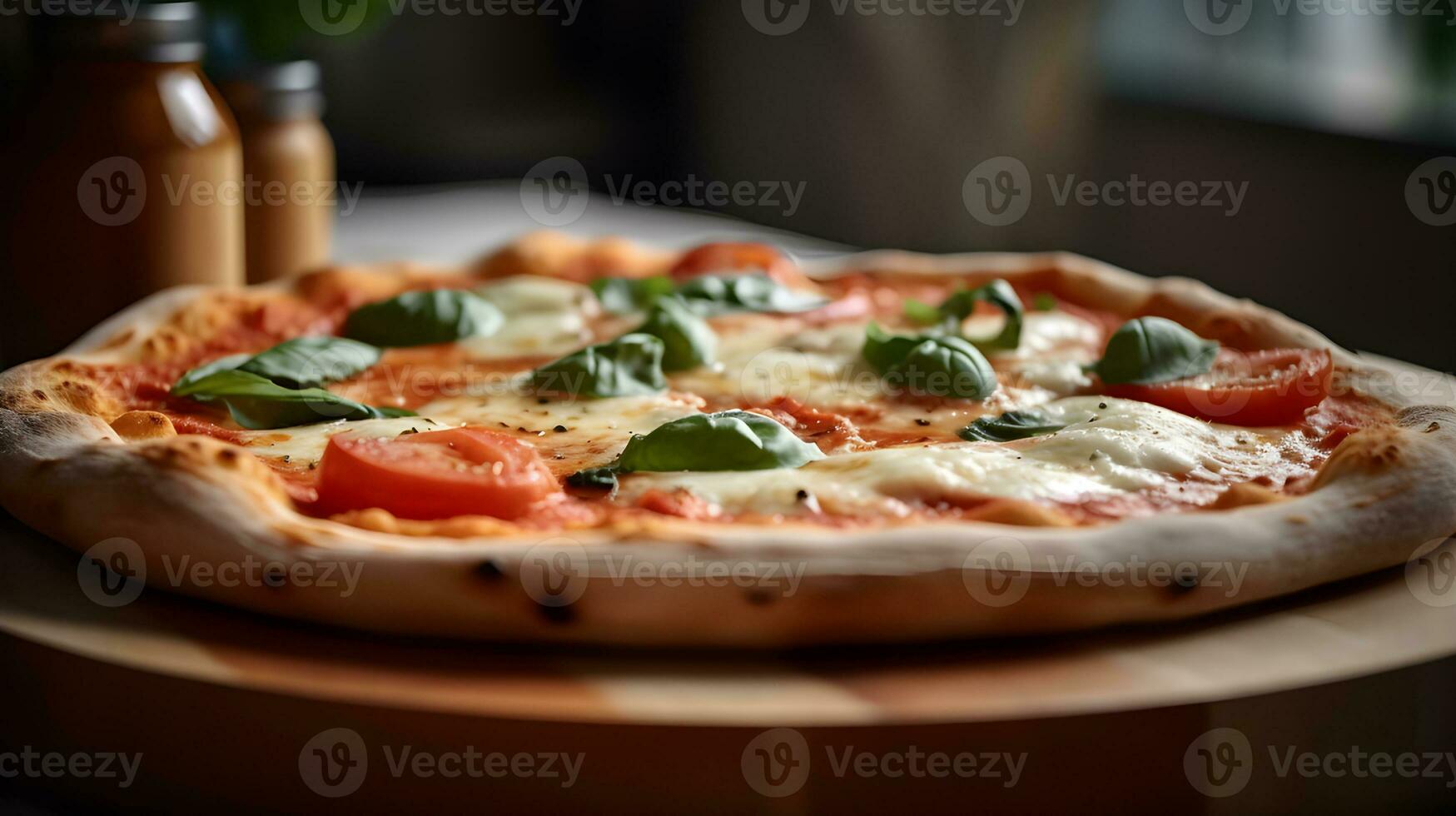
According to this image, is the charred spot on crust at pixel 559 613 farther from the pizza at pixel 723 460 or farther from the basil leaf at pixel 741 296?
the basil leaf at pixel 741 296

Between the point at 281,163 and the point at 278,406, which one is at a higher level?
the point at 281,163

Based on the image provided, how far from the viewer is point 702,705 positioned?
1.28 m

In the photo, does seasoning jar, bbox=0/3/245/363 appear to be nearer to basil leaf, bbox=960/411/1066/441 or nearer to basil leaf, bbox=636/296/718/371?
basil leaf, bbox=636/296/718/371

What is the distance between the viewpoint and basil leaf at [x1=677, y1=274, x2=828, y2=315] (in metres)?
2.75

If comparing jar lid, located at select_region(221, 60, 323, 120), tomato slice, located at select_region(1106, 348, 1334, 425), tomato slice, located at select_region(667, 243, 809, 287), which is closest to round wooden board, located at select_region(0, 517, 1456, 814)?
tomato slice, located at select_region(1106, 348, 1334, 425)

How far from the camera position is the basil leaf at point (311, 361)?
86.9 inches

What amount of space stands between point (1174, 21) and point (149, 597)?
485cm

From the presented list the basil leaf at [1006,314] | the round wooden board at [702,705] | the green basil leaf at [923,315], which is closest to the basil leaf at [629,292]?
the green basil leaf at [923,315]

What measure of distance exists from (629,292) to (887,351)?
69 cm

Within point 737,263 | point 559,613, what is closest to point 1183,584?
point 559,613

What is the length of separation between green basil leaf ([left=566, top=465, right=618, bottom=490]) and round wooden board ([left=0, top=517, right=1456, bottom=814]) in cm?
34

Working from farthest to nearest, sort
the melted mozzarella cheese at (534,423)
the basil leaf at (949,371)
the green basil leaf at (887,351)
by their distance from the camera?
1. the green basil leaf at (887,351)
2. the basil leaf at (949,371)
3. the melted mozzarella cheese at (534,423)

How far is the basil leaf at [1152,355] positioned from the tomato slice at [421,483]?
3.25 feet

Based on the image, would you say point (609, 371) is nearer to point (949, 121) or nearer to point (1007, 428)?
point (1007, 428)
